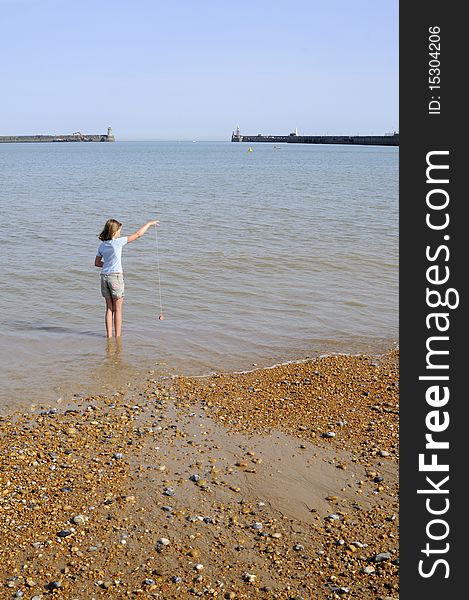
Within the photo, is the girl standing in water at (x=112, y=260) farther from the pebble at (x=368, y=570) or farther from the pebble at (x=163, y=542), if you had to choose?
the pebble at (x=368, y=570)

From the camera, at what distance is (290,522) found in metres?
5.54

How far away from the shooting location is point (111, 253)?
10422 mm

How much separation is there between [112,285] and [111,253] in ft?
1.69

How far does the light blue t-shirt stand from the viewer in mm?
10383

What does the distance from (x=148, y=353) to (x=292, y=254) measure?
8.96 m

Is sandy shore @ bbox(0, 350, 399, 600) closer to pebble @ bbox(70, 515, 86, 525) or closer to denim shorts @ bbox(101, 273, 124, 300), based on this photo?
pebble @ bbox(70, 515, 86, 525)

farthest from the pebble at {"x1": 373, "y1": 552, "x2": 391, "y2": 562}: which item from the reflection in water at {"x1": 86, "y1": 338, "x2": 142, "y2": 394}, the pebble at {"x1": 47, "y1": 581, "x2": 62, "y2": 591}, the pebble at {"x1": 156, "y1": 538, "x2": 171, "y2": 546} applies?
the reflection in water at {"x1": 86, "y1": 338, "x2": 142, "y2": 394}

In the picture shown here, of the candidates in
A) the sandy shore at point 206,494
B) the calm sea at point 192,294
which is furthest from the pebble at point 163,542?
the calm sea at point 192,294

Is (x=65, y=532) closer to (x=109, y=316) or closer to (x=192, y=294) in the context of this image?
(x=109, y=316)

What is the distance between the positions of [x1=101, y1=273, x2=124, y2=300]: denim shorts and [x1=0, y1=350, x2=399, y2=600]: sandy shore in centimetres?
248

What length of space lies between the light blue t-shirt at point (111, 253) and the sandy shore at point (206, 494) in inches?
105

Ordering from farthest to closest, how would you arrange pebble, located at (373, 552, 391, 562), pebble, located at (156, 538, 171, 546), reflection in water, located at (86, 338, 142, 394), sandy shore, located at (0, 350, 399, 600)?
reflection in water, located at (86, 338, 142, 394), pebble, located at (156, 538, 171, 546), pebble, located at (373, 552, 391, 562), sandy shore, located at (0, 350, 399, 600)

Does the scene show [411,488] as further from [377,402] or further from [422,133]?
[377,402]

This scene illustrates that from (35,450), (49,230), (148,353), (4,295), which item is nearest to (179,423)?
(35,450)
